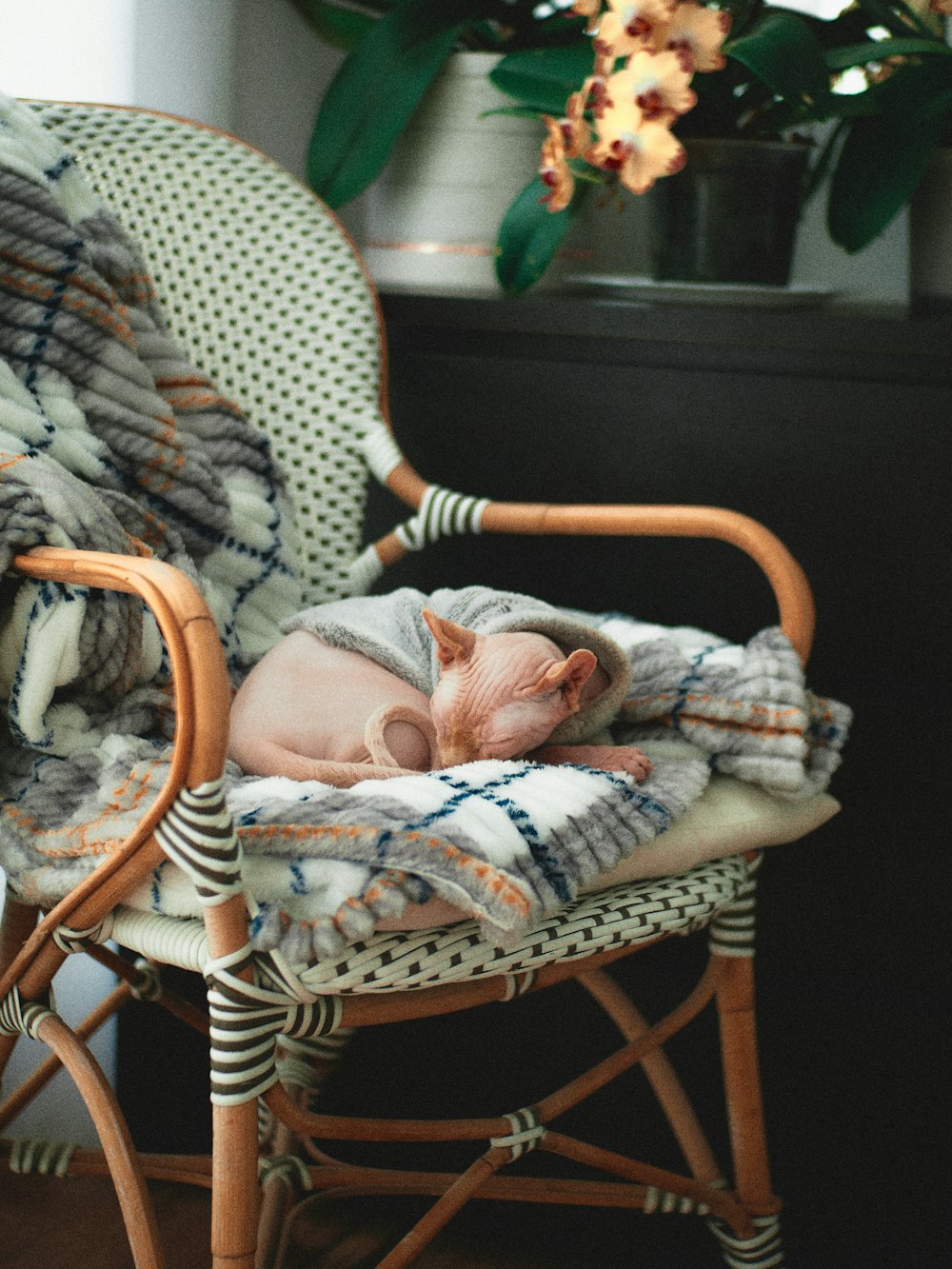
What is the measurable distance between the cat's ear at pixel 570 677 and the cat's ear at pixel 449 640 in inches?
2.4

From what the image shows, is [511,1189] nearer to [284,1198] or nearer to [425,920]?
[284,1198]

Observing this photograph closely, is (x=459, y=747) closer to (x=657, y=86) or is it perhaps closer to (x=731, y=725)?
(x=731, y=725)

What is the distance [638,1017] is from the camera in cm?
114

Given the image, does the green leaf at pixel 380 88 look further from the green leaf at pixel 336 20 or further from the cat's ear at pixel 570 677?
the cat's ear at pixel 570 677

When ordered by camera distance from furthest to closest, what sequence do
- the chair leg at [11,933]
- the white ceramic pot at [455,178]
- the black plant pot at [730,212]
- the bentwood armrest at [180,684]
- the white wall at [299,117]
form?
the white wall at [299,117] → the white ceramic pot at [455,178] → the black plant pot at [730,212] → the chair leg at [11,933] → the bentwood armrest at [180,684]

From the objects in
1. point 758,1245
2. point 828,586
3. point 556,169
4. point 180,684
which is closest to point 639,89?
point 556,169

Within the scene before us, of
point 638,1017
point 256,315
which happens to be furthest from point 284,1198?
point 256,315

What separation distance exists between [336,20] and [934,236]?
29.7 inches

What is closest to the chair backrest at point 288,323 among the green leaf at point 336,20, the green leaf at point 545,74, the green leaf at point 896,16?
the green leaf at point 545,74

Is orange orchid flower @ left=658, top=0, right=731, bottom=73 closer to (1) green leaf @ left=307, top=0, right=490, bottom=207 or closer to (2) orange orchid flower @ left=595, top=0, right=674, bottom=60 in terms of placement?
(2) orange orchid flower @ left=595, top=0, right=674, bottom=60

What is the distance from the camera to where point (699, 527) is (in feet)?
3.27

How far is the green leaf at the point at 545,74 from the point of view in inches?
49.6

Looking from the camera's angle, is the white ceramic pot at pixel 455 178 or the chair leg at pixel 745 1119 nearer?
the chair leg at pixel 745 1119

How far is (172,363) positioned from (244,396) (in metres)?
0.18
